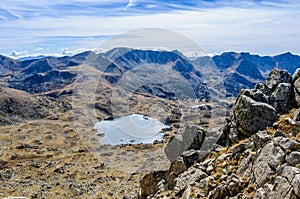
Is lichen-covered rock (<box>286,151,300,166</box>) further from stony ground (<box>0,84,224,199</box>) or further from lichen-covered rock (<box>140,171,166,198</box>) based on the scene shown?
stony ground (<box>0,84,224,199</box>)

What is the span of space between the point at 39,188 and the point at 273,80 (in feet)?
260

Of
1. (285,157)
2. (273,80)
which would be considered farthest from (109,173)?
(285,157)

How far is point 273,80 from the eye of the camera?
3127 cm

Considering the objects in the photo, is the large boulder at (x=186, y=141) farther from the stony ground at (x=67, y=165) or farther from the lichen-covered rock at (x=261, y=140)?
the lichen-covered rock at (x=261, y=140)

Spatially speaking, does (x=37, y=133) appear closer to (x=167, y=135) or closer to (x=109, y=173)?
(x=167, y=135)

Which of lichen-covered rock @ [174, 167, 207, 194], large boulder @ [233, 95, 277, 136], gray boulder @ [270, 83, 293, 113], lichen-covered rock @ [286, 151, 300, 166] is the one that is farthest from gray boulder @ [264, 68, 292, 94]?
lichen-covered rock @ [286, 151, 300, 166]

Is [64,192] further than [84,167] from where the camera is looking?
No

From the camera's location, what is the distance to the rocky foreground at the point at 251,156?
1705cm

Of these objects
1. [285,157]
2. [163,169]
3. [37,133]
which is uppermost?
[285,157]

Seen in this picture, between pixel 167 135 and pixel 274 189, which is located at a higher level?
pixel 274 189

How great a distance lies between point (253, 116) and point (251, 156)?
649 cm

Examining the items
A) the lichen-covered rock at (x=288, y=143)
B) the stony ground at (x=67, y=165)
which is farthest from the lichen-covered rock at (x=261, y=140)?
the stony ground at (x=67, y=165)

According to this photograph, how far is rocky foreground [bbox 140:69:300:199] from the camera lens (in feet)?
55.9

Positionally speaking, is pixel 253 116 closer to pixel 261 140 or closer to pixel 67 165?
pixel 261 140
